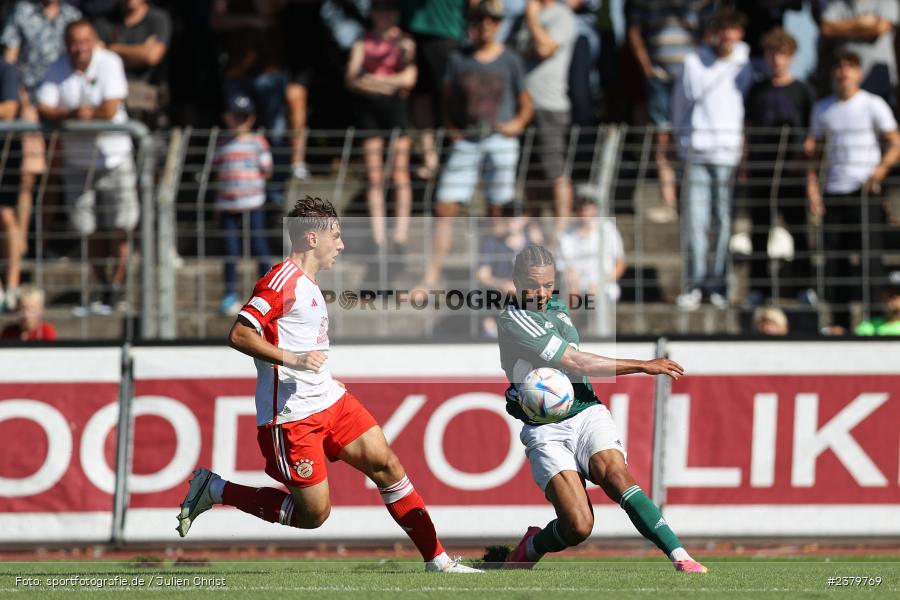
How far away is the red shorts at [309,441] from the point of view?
8.38m

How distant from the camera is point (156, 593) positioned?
767 centimetres

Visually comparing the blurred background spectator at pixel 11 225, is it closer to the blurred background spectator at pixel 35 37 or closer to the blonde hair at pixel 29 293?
the blonde hair at pixel 29 293

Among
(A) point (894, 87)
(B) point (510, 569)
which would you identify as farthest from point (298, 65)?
(B) point (510, 569)

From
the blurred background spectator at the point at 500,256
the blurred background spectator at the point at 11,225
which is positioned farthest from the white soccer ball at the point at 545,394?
the blurred background spectator at the point at 11,225

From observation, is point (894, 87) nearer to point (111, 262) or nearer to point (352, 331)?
point (352, 331)

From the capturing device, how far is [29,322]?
11852 mm

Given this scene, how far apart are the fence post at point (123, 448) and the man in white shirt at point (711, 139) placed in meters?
4.52

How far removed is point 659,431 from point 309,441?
3.77 meters

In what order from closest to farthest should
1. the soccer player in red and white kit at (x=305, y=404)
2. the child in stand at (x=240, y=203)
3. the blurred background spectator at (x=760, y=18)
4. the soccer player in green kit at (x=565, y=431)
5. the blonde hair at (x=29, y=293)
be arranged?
the soccer player in red and white kit at (x=305, y=404) < the soccer player in green kit at (x=565, y=431) < the blonde hair at (x=29, y=293) < the child in stand at (x=240, y=203) < the blurred background spectator at (x=760, y=18)

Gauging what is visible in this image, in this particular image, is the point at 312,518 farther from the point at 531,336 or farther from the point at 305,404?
the point at 531,336

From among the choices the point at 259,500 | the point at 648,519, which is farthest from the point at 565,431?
the point at 259,500

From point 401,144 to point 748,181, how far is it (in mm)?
2931

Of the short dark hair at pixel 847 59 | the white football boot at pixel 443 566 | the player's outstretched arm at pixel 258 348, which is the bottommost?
the white football boot at pixel 443 566

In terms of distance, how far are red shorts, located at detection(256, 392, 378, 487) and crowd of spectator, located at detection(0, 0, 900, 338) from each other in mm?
3557
